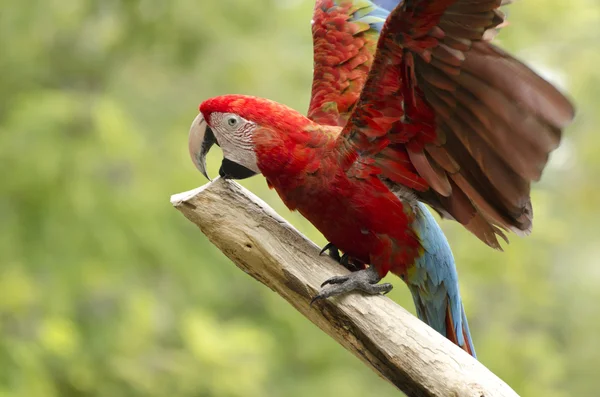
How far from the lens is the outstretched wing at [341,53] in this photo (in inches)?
93.1

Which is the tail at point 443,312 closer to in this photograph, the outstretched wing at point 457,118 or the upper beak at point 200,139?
the outstretched wing at point 457,118

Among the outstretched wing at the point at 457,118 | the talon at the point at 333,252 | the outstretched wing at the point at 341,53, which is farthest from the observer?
the outstretched wing at the point at 341,53

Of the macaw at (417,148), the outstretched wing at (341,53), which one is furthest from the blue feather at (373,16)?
the macaw at (417,148)

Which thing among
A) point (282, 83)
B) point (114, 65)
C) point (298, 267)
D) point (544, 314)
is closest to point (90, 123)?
point (114, 65)

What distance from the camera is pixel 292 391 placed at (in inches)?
194

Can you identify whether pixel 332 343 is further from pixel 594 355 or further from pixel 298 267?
pixel 298 267

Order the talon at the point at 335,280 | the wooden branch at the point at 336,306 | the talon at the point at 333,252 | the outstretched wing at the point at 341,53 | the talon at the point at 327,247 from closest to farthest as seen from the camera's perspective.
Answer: the wooden branch at the point at 336,306 → the talon at the point at 335,280 → the talon at the point at 327,247 → the talon at the point at 333,252 → the outstretched wing at the point at 341,53

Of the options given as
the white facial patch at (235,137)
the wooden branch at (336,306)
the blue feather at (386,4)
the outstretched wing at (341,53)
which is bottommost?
the wooden branch at (336,306)

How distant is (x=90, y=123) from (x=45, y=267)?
0.79 metres

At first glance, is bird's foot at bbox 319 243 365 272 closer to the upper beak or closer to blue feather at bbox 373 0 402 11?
the upper beak

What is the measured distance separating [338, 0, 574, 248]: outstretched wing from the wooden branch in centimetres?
27

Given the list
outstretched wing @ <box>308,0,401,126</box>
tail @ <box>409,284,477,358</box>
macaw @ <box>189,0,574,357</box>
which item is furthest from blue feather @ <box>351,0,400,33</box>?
tail @ <box>409,284,477,358</box>

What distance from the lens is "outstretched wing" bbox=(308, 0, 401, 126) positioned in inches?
93.1

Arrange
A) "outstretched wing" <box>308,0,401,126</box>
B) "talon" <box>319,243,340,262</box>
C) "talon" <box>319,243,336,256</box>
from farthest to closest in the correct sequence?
"outstretched wing" <box>308,0,401,126</box> < "talon" <box>319,243,340,262</box> < "talon" <box>319,243,336,256</box>
